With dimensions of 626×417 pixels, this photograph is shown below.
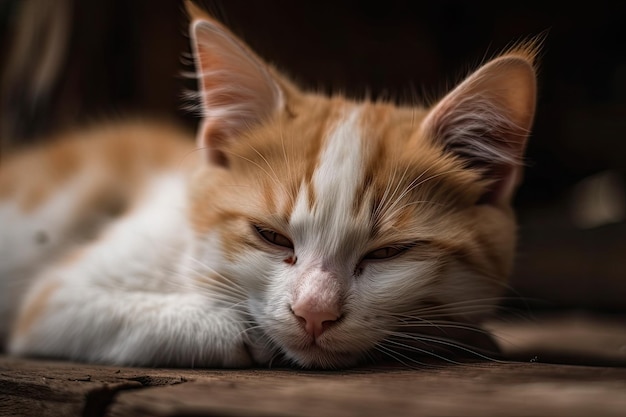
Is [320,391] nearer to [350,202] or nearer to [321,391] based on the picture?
[321,391]

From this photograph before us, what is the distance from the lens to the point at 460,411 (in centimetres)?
90

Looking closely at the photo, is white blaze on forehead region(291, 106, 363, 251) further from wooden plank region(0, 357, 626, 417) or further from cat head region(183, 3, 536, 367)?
wooden plank region(0, 357, 626, 417)

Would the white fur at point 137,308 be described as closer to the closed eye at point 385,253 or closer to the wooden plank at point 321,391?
the wooden plank at point 321,391

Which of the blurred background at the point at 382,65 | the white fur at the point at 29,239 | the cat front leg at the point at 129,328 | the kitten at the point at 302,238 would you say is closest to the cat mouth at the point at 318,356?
the kitten at the point at 302,238

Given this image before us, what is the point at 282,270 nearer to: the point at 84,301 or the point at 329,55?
the point at 84,301

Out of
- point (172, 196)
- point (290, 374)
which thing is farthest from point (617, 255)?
point (290, 374)

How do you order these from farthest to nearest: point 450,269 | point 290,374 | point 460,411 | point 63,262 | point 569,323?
point 569,323 → point 63,262 → point 450,269 → point 290,374 → point 460,411

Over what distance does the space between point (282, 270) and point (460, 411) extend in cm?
54

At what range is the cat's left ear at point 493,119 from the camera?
1448mm

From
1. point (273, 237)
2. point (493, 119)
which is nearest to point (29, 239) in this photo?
point (273, 237)

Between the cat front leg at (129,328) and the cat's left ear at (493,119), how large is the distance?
23.4 inches

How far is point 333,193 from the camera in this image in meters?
1.37

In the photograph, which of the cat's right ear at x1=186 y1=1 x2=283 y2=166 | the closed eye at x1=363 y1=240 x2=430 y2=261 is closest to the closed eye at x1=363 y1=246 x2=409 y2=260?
the closed eye at x1=363 y1=240 x2=430 y2=261

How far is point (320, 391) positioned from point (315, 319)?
23 centimetres
